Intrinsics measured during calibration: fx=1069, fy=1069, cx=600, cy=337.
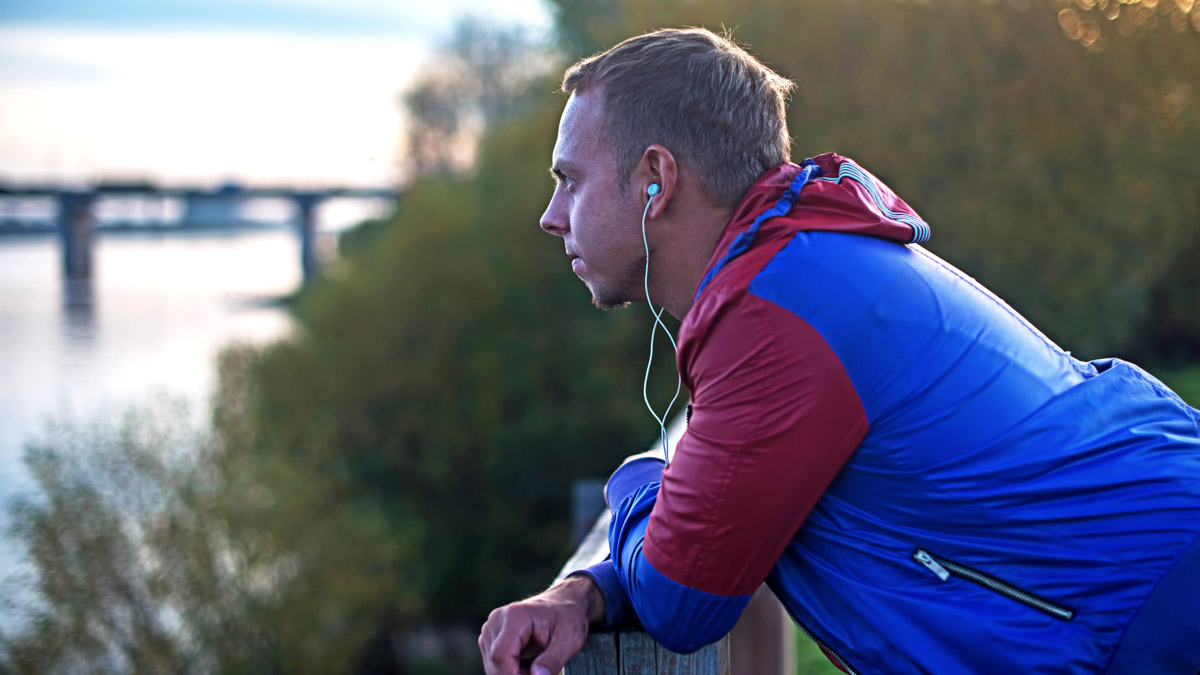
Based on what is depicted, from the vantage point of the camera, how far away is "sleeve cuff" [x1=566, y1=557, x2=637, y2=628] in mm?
1393

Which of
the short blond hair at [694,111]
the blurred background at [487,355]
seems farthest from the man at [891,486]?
the blurred background at [487,355]

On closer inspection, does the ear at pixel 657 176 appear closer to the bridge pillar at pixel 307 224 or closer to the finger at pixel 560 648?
the finger at pixel 560 648

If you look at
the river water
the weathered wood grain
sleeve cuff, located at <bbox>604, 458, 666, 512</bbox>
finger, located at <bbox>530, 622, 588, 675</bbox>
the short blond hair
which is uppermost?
the short blond hair

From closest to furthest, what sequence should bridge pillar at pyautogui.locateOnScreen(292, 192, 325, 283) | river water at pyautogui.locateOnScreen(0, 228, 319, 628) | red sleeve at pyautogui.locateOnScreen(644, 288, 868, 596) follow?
red sleeve at pyautogui.locateOnScreen(644, 288, 868, 596) < river water at pyautogui.locateOnScreen(0, 228, 319, 628) < bridge pillar at pyautogui.locateOnScreen(292, 192, 325, 283)

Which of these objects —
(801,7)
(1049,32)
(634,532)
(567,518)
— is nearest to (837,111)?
(801,7)

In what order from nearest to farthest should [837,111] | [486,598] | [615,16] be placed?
[837,111] → [486,598] → [615,16]

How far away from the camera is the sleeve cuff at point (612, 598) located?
1.39 meters

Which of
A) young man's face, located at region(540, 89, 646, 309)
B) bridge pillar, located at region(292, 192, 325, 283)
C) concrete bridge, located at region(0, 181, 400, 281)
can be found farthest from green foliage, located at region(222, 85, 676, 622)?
bridge pillar, located at region(292, 192, 325, 283)

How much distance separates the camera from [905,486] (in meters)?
1.27

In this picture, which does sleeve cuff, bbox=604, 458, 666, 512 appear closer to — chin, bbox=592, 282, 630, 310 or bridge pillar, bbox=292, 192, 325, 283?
chin, bbox=592, 282, 630, 310

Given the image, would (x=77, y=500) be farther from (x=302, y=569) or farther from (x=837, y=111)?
(x=837, y=111)

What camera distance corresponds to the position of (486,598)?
707 inches

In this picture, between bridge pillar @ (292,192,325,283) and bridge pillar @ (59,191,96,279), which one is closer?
bridge pillar @ (59,191,96,279)

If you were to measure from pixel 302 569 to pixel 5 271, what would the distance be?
4440 cm
